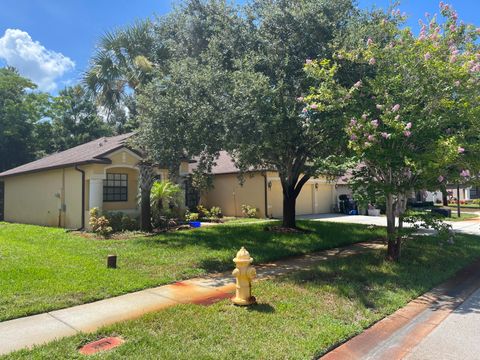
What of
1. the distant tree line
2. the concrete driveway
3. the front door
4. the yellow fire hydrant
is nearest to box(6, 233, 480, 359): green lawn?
the yellow fire hydrant

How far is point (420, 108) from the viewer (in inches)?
326

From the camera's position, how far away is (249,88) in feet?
29.3

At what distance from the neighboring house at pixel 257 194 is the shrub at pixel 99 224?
7.51 meters

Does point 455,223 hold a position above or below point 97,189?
below

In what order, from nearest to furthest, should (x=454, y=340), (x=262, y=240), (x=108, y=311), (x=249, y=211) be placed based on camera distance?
(x=454, y=340)
(x=108, y=311)
(x=262, y=240)
(x=249, y=211)

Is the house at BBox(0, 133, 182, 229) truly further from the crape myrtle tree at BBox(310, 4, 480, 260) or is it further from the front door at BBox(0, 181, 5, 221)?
the crape myrtle tree at BBox(310, 4, 480, 260)

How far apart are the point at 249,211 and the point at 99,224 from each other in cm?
987

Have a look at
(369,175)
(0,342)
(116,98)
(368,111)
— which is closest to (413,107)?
(368,111)

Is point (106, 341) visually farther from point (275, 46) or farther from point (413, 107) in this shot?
point (275, 46)

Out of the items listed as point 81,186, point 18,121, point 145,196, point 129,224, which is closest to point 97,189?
point 81,186

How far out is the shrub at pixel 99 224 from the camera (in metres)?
13.8

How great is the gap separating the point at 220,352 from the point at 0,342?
263cm

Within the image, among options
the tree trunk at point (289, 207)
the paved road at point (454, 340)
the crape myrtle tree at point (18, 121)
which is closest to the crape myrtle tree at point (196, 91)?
the tree trunk at point (289, 207)

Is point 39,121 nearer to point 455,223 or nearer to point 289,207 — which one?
point 289,207
